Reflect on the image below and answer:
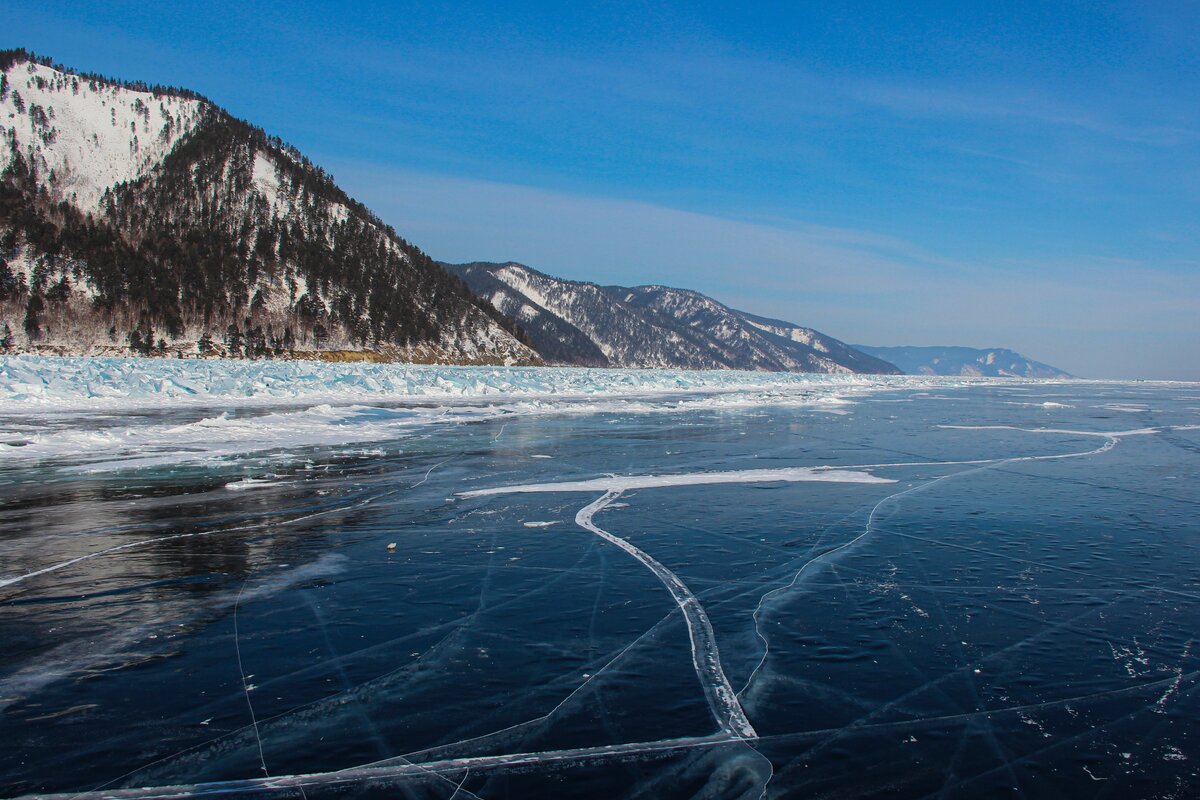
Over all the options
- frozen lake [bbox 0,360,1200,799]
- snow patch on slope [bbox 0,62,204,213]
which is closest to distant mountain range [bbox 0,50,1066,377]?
snow patch on slope [bbox 0,62,204,213]

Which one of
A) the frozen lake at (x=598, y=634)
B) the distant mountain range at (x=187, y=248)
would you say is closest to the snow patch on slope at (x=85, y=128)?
the distant mountain range at (x=187, y=248)

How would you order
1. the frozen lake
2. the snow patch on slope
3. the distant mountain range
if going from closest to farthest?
the frozen lake, the distant mountain range, the snow patch on slope

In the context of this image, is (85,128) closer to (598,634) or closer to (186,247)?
(186,247)

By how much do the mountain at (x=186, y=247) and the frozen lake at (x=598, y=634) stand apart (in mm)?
91329

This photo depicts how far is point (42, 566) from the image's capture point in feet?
19.4

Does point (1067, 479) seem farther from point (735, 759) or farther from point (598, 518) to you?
point (735, 759)

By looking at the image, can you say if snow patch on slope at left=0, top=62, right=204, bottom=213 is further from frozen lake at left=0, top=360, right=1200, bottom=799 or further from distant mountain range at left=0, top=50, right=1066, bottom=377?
frozen lake at left=0, top=360, right=1200, bottom=799

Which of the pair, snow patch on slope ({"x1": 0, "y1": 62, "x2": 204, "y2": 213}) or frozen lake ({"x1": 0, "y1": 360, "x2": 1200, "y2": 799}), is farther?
snow patch on slope ({"x1": 0, "y1": 62, "x2": 204, "y2": 213})

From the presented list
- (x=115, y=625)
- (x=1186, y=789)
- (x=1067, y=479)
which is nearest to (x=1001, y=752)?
(x=1186, y=789)

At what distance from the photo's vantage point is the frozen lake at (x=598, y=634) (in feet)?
9.61

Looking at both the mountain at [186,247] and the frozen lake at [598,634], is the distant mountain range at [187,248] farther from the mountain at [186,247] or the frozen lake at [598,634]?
the frozen lake at [598,634]

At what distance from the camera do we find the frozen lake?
2.93 metres

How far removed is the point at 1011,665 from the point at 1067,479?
8179mm

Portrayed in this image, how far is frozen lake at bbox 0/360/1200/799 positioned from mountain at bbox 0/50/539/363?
300 ft
